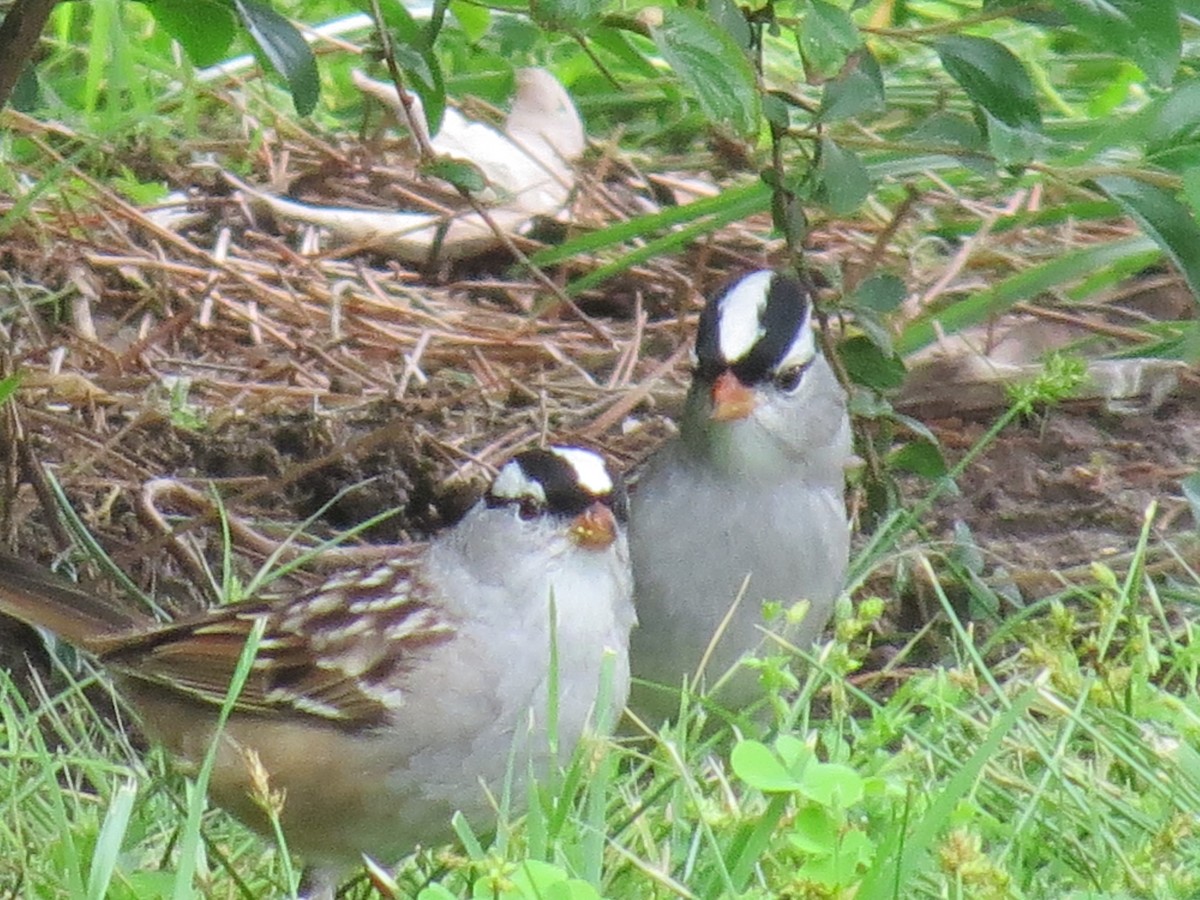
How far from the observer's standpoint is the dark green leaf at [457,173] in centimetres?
330

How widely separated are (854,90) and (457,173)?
0.65 metres

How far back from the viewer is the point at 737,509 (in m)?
3.29

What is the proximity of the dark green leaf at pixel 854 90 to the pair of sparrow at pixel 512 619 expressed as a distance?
331 mm

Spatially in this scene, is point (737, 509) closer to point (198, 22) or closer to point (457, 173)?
point (457, 173)

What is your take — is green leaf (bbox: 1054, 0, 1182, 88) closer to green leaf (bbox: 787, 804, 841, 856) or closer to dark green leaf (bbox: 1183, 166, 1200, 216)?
dark green leaf (bbox: 1183, 166, 1200, 216)

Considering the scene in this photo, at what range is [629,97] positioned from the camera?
18.4ft

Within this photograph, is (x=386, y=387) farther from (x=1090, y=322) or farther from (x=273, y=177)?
(x=1090, y=322)

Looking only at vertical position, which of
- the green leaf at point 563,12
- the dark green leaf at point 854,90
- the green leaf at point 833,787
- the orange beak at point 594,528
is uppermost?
the green leaf at point 563,12

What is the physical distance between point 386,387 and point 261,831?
63.1 inches

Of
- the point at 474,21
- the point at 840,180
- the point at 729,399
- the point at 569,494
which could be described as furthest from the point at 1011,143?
the point at 474,21

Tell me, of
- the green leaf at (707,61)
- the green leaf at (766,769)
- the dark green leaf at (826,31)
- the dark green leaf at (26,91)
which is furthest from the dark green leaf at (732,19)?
the dark green leaf at (26,91)

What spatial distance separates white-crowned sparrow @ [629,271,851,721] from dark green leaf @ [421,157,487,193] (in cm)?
42

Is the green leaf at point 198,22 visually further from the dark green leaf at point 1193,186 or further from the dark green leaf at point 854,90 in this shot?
the dark green leaf at point 1193,186

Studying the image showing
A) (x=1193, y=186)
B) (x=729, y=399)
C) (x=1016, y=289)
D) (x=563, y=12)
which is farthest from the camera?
(x=1016, y=289)
